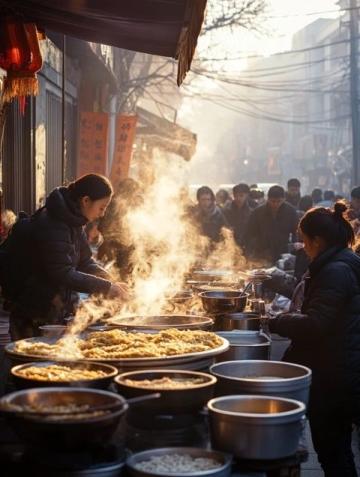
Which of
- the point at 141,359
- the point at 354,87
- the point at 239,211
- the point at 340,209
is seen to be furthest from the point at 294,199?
the point at 354,87

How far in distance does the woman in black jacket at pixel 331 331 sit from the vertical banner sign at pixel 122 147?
13429 millimetres

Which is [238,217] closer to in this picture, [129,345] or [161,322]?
[161,322]

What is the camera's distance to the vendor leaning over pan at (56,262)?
593 cm

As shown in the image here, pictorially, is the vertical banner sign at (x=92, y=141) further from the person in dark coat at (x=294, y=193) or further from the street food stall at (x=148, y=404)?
the street food stall at (x=148, y=404)

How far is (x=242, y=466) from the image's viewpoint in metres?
3.26

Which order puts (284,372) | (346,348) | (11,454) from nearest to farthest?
(11,454) < (284,372) < (346,348)

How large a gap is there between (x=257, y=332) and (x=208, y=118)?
4035 inches

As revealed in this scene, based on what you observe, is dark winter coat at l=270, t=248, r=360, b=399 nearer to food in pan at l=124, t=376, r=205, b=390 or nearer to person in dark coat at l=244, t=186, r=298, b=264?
food in pan at l=124, t=376, r=205, b=390

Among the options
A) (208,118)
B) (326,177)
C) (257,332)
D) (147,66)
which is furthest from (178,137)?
(208,118)

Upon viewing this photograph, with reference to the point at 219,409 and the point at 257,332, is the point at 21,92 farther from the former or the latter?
the point at 219,409

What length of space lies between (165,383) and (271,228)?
34.5 feet

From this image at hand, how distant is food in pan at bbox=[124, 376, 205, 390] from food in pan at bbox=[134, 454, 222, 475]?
0.38 metres

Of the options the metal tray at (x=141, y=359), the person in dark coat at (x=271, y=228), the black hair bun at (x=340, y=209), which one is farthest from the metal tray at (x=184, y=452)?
the person in dark coat at (x=271, y=228)

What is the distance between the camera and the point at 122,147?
1866 centimetres
